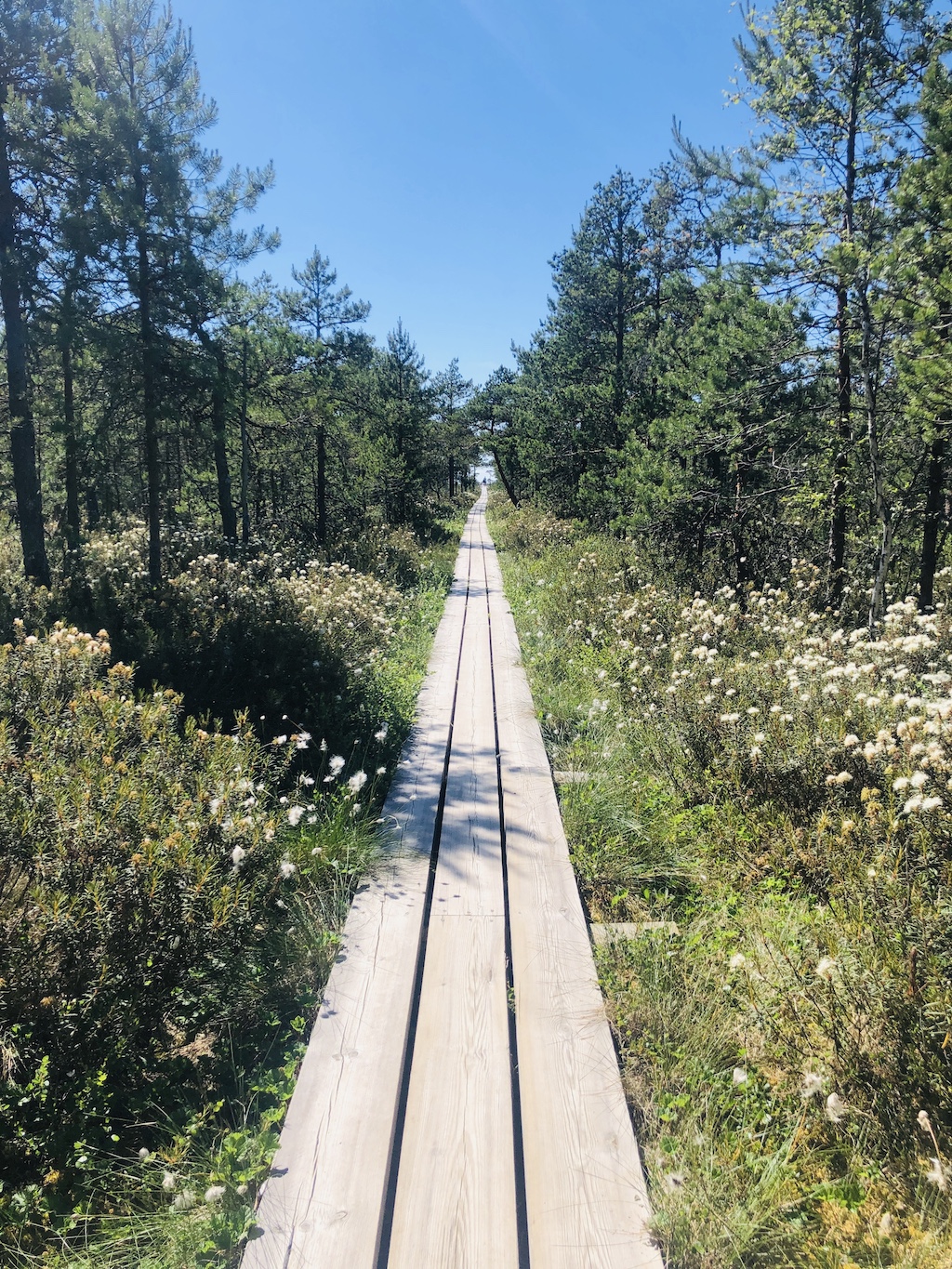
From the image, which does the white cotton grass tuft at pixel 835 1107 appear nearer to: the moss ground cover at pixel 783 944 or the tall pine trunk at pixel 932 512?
the moss ground cover at pixel 783 944

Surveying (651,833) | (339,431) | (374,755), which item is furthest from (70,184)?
(651,833)

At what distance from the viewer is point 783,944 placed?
2.79 meters

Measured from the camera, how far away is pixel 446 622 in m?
9.78

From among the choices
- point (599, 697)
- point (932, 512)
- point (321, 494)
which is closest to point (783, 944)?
point (599, 697)

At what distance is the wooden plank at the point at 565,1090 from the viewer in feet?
6.14

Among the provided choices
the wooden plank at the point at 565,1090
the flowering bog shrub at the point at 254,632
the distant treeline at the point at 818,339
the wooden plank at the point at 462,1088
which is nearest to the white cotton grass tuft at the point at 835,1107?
the wooden plank at the point at 565,1090

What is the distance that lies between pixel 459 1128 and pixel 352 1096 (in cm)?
37

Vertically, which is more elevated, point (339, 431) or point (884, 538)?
point (339, 431)

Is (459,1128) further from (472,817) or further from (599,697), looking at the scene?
(599,697)

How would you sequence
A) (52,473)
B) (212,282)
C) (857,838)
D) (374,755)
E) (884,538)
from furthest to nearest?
(52,473) → (212,282) → (884,538) → (374,755) → (857,838)

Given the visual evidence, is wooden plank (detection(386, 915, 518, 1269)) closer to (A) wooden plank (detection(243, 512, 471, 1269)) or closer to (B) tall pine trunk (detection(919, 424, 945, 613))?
(A) wooden plank (detection(243, 512, 471, 1269))

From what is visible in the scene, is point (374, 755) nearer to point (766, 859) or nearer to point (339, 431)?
point (766, 859)

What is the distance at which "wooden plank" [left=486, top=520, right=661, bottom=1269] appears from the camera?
1.87m

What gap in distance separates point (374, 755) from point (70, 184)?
8227 millimetres
